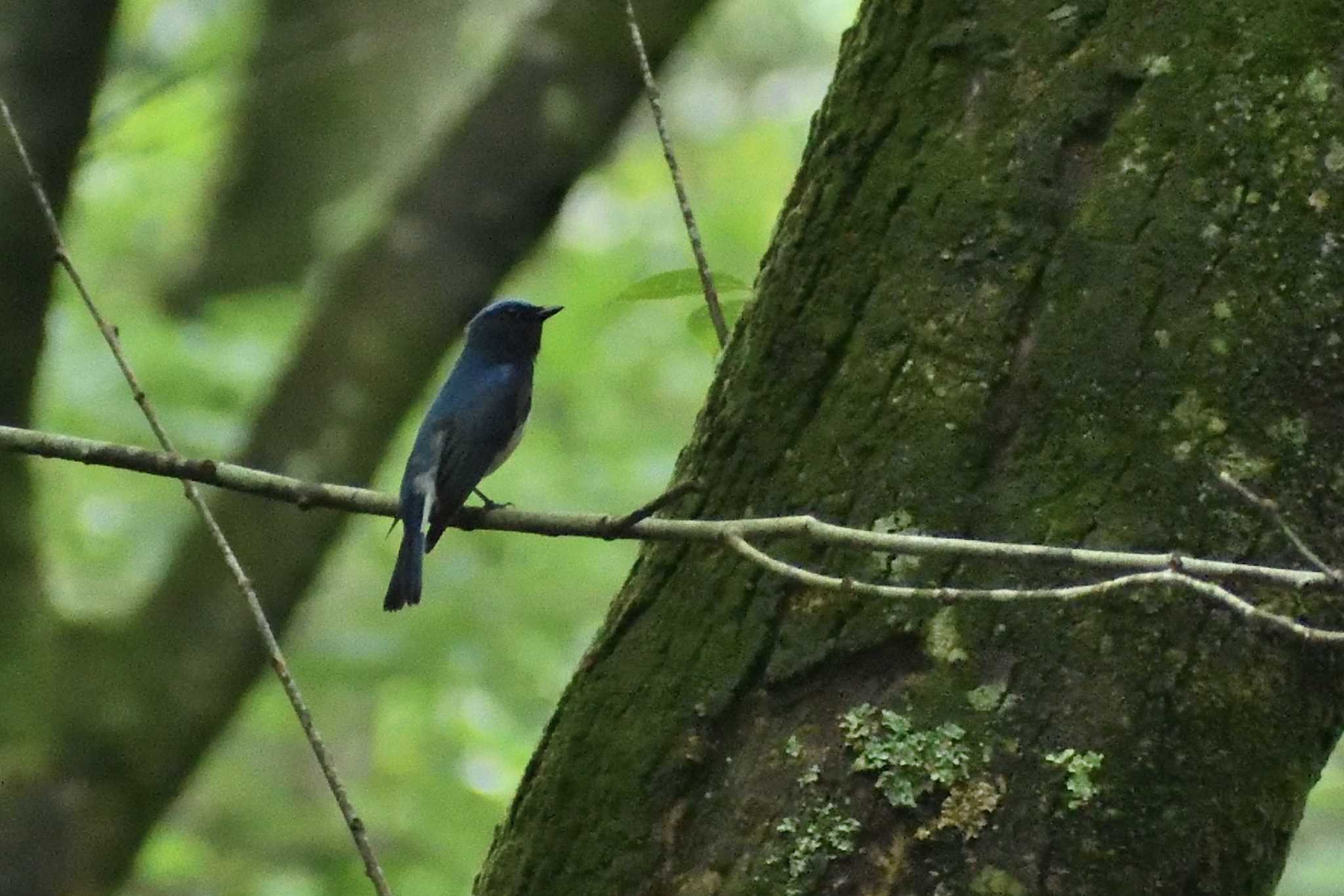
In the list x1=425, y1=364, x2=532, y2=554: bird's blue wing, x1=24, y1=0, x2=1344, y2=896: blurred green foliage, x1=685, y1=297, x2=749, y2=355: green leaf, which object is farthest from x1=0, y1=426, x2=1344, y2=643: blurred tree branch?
x1=24, y1=0, x2=1344, y2=896: blurred green foliage

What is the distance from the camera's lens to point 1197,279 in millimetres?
1754

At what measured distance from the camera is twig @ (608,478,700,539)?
154 cm

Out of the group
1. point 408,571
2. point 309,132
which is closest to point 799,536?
point 408,571

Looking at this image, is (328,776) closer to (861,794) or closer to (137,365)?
(861,794)

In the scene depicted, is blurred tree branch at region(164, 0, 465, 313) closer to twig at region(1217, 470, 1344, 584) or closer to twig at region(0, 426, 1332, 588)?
twig at region(0, 426, 1332, 588)

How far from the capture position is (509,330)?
3.91m

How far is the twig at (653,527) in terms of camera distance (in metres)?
1.45

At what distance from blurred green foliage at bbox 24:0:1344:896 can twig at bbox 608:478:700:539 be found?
2828 mm

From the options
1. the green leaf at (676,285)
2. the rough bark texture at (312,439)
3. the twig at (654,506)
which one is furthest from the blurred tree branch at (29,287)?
the twig at (654,506)

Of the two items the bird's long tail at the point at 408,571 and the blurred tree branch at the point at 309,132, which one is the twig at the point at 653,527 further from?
the blurred tree branch at the point at 309,132

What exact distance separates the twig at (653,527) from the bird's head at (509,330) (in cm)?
193

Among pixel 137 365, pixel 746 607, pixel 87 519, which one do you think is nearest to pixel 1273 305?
pixel 746 607

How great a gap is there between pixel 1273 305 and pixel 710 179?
7.90 meters

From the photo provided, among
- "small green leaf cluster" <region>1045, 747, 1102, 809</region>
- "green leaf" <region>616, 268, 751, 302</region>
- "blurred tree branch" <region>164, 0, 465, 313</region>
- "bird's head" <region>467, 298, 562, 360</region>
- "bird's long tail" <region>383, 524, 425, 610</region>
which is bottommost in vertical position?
"small green leaf cluster" <region>1045, 747, 1102, 809</region>
